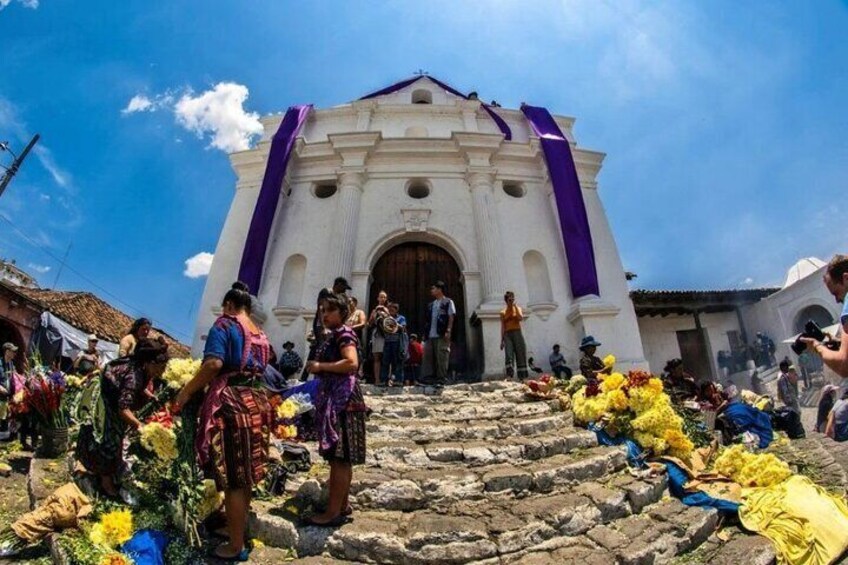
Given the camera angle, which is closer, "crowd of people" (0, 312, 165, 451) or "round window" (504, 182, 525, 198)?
"crowd of people" (0, 312, 165, 451)

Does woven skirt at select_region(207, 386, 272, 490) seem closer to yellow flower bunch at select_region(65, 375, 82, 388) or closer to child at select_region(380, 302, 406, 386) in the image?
yellow flower bunch at select_region(65, 375, 82, 388)

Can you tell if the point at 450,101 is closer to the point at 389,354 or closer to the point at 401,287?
the point at 401,287

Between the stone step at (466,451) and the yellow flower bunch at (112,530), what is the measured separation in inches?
77.1

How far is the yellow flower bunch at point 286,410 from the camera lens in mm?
4824

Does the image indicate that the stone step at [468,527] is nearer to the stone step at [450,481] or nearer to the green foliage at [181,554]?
the stone step at [450,481]

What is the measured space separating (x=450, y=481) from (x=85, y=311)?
16692 mm

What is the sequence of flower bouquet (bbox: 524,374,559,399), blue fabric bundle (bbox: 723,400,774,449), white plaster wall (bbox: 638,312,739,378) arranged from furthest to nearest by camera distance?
white plaster wall (bbox: 638,312,739,378) < flower bouquet (bbox: 524,374,559,399) < blue fabric bundle (bbox: 723,400,774,449)

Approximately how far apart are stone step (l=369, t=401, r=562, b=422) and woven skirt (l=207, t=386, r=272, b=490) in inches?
109

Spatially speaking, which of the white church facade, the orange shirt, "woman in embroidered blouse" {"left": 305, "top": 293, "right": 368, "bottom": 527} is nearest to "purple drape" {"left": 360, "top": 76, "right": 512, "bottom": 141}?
the white church facade

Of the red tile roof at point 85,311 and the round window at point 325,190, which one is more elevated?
the round window at point 325,190

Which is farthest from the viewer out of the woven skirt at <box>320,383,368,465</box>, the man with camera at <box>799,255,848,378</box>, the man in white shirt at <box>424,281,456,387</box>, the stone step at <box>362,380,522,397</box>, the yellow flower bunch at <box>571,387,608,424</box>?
the man in white shirt at <box>424,281,456,387</box>

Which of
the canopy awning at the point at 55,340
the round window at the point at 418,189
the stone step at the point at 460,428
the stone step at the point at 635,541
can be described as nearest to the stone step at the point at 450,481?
the stone step at the point at 635,541

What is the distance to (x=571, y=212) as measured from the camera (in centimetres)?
1059

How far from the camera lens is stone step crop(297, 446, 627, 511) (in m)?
3.46
